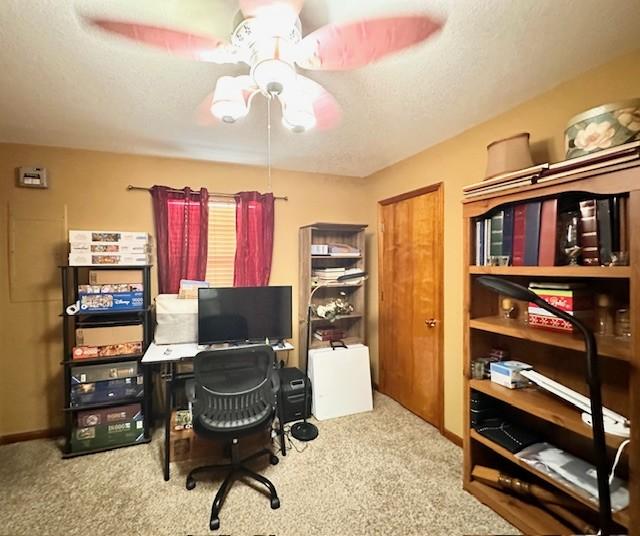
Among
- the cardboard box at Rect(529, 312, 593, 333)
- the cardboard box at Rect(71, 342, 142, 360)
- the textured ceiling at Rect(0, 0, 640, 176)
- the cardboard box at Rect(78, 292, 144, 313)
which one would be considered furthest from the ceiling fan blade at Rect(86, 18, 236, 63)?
the cardboard box at Rect(71, 342, 142, 360)

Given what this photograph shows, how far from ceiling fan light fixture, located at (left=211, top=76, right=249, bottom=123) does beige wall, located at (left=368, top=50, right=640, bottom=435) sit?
1.37 metres

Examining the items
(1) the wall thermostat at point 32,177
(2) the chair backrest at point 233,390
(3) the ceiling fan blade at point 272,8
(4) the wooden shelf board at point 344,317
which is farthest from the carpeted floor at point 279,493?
(3) the ceiling fan blade at point 272,8

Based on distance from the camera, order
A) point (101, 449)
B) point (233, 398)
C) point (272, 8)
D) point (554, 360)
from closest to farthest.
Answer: point (272, 8), point (554, 360), point (233, 398), point (101, 449)

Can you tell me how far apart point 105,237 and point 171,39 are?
71.0 inches

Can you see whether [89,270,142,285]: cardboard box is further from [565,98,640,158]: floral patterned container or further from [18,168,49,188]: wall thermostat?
[565,98,640,158]: floral patterned container

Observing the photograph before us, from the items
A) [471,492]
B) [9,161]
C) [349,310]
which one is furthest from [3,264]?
[471,492]

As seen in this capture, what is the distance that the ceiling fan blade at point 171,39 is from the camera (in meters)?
Result: 1.05

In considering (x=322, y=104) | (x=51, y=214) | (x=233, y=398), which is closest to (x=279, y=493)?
(x=233, y=398)

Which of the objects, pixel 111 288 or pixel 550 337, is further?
pixel 111 288

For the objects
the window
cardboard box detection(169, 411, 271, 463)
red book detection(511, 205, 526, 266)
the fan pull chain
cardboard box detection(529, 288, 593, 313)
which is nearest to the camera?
cardboard box detection(529, 288, 593, 313)

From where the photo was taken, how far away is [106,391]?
2.40 meters

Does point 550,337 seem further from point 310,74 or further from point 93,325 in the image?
point 93,325

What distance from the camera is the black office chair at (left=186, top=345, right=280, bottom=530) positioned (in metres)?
1.83

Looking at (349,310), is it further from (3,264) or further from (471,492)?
(3,264)
